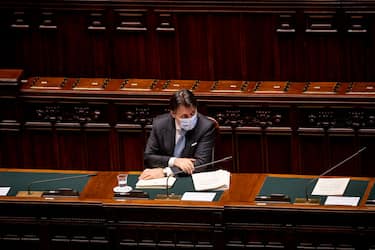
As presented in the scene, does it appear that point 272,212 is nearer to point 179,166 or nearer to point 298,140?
point 179,166

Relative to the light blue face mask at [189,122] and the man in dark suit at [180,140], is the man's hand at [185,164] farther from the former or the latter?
the light blue face mask at [189,122]

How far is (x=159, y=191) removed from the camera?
31.5ft

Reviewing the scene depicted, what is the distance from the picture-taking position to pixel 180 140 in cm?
1016

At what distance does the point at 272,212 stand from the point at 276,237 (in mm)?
218

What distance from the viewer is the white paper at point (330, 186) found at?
937 centimetres

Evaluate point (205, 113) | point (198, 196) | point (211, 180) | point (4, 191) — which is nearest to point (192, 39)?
point (205, 113)

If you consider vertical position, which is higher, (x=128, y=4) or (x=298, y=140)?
(x=128, y=4)

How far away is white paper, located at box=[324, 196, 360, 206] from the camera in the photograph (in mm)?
9125

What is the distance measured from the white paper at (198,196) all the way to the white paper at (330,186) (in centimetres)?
76

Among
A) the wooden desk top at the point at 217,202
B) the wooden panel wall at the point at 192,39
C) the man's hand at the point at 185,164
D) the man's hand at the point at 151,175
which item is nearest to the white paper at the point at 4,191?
the wooden desk top at the point at 217,202

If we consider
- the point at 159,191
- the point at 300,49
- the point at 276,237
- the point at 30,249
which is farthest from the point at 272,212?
the point at 300,49

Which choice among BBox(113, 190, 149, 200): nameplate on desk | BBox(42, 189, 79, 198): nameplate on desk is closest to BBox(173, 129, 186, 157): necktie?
BBox(113, 190, 149, 200): nameplate on desk

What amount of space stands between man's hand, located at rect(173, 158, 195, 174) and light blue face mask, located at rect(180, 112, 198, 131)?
10.4 inches

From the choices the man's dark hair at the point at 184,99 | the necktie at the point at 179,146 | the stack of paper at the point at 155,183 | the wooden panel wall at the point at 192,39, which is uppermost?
the wooden panel wall at the point at 192,39
